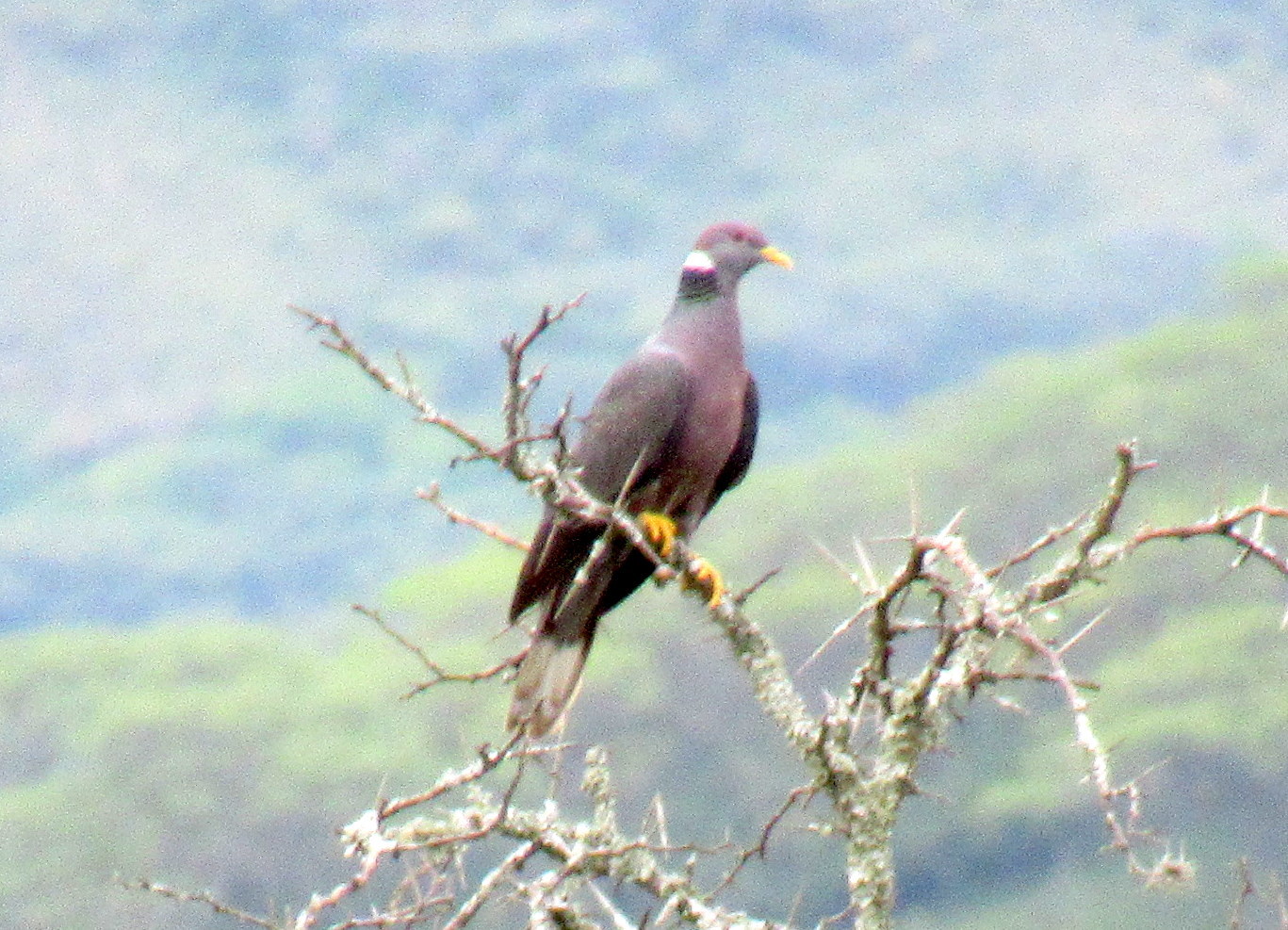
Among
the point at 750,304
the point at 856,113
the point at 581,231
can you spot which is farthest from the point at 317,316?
the point at 856,113

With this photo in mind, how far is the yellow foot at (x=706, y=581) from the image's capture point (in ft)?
14.3

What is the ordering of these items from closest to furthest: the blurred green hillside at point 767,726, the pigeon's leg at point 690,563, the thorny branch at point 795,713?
the thorny branch at point 795,713 → the pigeon's leg at point 690,563 → the blurred green hillside at point 767,726

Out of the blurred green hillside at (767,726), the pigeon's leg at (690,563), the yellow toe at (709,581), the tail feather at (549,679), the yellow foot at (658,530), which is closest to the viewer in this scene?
the yellow toe at (709,581)

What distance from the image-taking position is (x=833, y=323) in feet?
117

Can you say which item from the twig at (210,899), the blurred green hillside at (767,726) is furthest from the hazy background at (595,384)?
the twig at (210,899)

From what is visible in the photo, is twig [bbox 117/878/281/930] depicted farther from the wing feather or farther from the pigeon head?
the pigeon head

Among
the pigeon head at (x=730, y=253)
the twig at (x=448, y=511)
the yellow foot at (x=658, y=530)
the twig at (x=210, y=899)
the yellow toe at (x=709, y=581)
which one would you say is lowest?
the twig at (x=210, y=899)

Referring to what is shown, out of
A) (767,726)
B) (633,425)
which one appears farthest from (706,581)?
(767,726)

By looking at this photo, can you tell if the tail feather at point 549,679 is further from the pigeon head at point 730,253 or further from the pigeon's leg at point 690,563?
the pigeon head at point 730,253

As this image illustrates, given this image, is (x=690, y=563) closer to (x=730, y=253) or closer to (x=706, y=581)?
(x=706, y=581)

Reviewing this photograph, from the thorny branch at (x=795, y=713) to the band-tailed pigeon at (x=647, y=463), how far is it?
0.80m

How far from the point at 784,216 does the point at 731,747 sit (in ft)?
63.4

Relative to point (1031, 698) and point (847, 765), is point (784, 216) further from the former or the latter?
point (847, 765)

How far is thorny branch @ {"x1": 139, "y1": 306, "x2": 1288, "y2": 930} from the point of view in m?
3.46
